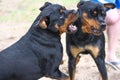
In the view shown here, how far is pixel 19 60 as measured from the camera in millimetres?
4836

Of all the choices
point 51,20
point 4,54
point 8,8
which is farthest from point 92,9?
point 8,8

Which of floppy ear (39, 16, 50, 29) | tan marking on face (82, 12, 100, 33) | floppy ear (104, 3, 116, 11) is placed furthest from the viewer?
floppy ear (104, 3, 116, 11)

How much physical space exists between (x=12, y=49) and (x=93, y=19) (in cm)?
105

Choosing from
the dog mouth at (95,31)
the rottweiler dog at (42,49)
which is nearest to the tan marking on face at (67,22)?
the rottweiler dog at (42,49)

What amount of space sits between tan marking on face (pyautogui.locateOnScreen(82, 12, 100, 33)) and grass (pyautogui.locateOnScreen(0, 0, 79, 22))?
11.6 ft

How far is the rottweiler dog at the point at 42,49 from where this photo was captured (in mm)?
4801

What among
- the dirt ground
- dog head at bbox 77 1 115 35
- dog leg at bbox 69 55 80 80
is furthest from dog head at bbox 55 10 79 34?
the dirt ground

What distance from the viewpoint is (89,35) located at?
16.8 feet

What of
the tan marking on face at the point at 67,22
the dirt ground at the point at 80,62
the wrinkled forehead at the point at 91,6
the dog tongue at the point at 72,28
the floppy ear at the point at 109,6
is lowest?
the dirt ground at the point at 80,62

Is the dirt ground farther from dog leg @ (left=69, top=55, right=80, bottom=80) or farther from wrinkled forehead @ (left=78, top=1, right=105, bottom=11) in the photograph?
wrinkled forehead @ (left=78, top=1, right=105, bottom=11)

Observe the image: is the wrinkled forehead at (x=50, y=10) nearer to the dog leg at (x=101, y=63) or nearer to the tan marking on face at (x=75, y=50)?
the tan marking on face at (x=75, y=50)

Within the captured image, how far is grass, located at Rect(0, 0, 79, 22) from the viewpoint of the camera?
28.4 feet

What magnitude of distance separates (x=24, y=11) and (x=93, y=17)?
430 cm

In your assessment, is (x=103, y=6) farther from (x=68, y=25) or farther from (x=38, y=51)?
(x=38, y=51)
